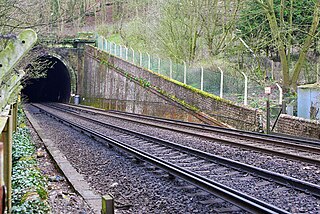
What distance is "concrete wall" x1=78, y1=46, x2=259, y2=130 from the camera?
64.7ft

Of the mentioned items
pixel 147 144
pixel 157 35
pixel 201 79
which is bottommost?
pixel 147 144

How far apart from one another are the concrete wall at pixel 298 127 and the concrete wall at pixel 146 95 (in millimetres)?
1082

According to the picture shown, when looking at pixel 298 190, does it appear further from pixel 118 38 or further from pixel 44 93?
pixel 44 93

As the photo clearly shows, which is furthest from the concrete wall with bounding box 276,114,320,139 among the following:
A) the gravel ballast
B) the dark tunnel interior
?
the dark tunnel interior

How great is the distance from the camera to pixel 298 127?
15602mm

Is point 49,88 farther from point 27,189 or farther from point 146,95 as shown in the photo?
point 27,189

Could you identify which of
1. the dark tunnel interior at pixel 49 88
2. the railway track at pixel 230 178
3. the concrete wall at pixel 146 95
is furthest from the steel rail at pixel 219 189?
the dark tunnel interior at pixel 49 88

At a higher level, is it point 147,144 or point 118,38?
point 118,38

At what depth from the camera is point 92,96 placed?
40.5 m

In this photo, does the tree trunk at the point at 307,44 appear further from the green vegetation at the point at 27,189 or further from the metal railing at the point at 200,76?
the green vegetation at the point at 27,189

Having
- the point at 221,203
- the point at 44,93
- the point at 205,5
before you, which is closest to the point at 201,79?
the point at 205,5

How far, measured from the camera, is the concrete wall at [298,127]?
14.7 m

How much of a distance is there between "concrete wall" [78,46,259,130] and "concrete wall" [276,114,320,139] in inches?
42.6

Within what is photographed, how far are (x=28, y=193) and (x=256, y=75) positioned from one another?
849 inches
